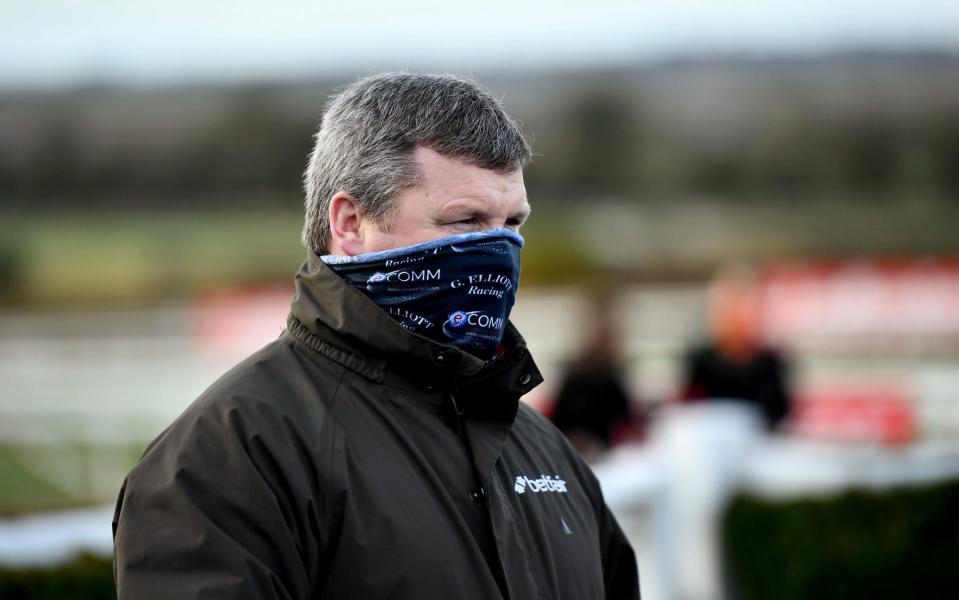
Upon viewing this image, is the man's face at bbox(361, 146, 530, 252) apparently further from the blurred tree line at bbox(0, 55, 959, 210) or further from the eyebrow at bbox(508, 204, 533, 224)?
the blurred tree line at bbox(0, 55, 959, 210)

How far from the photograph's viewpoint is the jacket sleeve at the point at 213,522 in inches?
68.5

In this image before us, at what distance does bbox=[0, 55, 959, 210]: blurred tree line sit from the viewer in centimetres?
3834

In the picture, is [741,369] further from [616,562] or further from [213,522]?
[213,522]

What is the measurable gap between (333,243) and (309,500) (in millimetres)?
520

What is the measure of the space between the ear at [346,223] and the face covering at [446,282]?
0.10 ft

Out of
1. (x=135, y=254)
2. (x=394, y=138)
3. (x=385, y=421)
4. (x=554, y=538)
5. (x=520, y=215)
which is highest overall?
(x=394, y=138)

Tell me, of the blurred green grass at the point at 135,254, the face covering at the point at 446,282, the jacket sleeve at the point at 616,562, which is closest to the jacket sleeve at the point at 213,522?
the face covering at the point at 446,282

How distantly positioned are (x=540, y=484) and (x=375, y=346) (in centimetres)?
45

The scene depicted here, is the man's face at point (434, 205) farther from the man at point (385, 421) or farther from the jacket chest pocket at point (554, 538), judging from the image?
the jacket chest pocket at point (554, 538)

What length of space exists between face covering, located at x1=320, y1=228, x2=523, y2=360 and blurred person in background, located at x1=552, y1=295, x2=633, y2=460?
14.5ft

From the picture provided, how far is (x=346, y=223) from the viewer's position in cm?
213

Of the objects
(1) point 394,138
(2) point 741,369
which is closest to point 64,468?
(2) point 741,369

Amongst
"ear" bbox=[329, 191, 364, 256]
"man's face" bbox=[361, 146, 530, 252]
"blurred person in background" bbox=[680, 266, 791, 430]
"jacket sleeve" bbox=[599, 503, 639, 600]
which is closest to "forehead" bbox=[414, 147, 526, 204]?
"man's face" bbox=[361, 146, 530, 252]

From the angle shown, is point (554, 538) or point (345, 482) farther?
point (554, 538)
